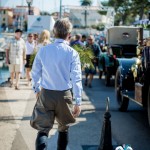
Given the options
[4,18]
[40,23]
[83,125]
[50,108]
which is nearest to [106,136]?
[50,108]

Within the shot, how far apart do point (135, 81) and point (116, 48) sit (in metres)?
7.00

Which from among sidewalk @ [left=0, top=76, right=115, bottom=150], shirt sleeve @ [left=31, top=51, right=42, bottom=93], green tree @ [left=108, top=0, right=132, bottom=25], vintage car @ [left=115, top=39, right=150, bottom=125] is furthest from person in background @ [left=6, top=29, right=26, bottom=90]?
green tree @ [left=108, top=0, right=132, bottom=25]

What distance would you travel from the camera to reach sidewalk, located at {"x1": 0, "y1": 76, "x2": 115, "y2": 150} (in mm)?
6129

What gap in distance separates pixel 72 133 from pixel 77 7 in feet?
91.3

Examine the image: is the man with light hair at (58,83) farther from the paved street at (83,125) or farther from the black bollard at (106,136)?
the paved street at (83,125)

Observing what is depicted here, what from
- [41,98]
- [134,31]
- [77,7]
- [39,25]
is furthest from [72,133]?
[77,7]

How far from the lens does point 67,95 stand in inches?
183

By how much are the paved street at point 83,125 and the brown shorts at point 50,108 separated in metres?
1.32

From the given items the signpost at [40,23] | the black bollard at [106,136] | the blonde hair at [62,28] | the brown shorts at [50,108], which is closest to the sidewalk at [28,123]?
the black bollard at [106,136]

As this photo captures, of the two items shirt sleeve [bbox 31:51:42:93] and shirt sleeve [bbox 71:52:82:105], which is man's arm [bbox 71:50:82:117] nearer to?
shirt sleeve [bbox 71:52:82:105]

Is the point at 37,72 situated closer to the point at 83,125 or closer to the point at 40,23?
the point at 83,125

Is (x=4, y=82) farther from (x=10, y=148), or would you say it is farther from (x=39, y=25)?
(x=39, y=25)

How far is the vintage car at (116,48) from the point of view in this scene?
14.2 metres

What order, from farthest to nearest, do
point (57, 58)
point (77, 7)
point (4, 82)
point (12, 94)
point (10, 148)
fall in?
point (77, 7) < point (4, 82) < point (12, 94) < point (10, 148) < point (57, 58)
